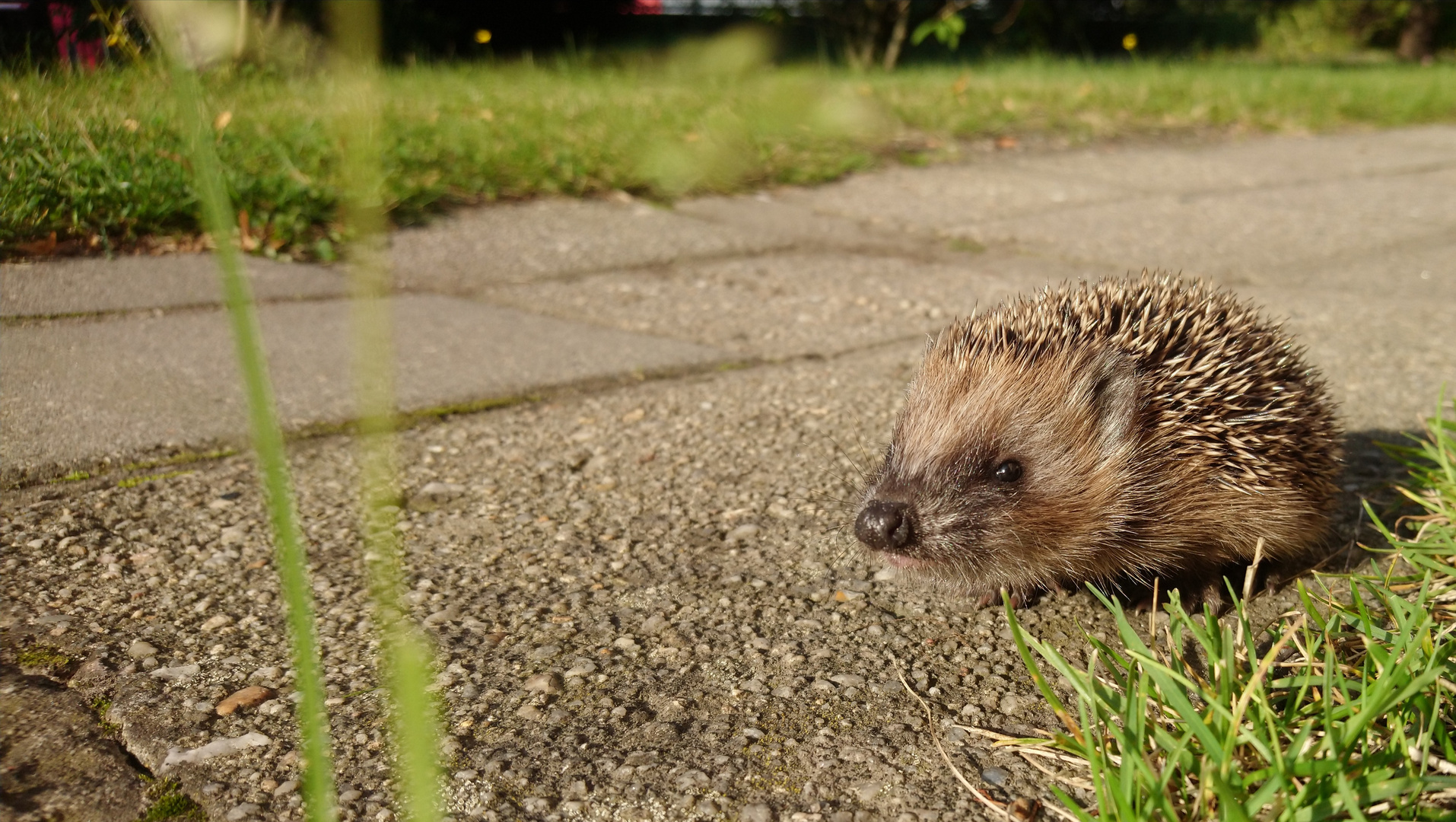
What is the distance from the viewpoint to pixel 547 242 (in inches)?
180

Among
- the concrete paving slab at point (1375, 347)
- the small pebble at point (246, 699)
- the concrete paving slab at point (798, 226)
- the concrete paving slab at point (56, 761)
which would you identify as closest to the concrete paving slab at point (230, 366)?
the concrete paving slab at point (56, 761)

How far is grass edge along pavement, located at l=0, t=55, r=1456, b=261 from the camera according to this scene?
141 inches

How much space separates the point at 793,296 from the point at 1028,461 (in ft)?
6.10

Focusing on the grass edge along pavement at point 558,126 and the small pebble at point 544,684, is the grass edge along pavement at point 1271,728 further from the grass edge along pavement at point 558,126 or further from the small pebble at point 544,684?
the grass edge along pavement at point 558,126

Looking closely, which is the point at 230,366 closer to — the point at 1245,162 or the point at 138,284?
the point at 138,284

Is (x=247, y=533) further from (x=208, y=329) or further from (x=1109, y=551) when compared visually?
(x=1109, y=551)

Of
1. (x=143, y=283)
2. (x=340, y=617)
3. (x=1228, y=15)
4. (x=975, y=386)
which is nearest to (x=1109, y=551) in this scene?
(x=975, y=386)

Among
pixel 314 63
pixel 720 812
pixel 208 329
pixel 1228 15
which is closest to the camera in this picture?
pixel 314 63

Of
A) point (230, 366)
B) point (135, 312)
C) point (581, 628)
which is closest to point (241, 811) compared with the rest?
point (581, 628)

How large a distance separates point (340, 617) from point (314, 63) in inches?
55.6

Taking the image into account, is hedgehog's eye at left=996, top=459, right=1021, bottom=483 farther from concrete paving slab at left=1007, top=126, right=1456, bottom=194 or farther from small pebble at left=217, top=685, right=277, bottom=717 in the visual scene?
concrete paving slab at left=1007, top=126, right=1456, bottom=194

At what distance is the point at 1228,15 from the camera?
20.4 meters

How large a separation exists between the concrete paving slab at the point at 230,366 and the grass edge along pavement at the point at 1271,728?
187 centimetres

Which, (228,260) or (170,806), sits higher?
(228,260)
